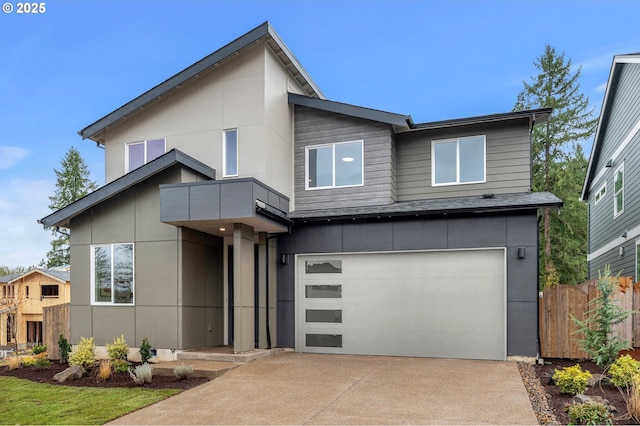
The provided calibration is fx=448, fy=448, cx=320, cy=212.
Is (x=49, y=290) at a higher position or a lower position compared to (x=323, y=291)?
lower

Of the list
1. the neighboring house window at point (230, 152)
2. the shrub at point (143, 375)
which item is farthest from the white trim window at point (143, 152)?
the shrub at point (143, 375)

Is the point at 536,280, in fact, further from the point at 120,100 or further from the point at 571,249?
the point at 120,100

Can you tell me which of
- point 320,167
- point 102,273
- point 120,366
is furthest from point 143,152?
point 120,366

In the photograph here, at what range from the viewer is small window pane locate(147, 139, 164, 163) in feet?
40.5

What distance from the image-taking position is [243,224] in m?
10.2

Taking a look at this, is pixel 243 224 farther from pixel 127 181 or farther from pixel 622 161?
pixel 622 161

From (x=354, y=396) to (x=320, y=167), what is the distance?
6.82m

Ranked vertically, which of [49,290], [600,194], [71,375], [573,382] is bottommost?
[49,290]

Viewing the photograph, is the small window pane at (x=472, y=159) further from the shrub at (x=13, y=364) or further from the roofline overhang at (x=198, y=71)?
the shrub at (x=13, y=364)

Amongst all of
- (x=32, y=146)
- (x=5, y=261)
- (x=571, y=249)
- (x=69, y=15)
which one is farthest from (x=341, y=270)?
(x=5, y=261)

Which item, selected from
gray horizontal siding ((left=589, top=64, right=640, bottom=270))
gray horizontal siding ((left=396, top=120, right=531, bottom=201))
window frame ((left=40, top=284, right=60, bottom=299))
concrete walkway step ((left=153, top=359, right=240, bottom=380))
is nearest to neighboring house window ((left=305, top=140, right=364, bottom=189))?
gray horizontal siding ((left=396, top=120, right=531, bottom=201))

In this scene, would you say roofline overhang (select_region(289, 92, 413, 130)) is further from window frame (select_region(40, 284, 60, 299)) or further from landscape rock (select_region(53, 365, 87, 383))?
window frame (select_region(40, 284, 60, 299))

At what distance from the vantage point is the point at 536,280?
31.9 feet

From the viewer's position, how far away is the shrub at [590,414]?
533cm
